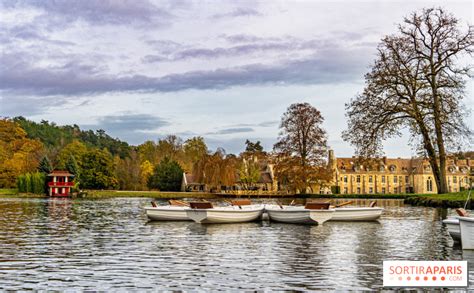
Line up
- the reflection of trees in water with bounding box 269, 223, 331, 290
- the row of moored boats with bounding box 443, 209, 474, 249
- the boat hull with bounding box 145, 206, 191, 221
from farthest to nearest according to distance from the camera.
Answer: the boat hull with bounding box 145, 206, 191, 221 → the row of moored boats with bounding box 443, 209, 474, 249 → the reflection of trees in water with bounding box 269, 223, 331, 290

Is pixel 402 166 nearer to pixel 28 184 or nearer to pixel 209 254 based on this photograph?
pixel 28 184

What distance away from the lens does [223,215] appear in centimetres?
3112

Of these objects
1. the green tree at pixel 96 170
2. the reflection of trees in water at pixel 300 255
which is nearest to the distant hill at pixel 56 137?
the green tree at pixel 96 170

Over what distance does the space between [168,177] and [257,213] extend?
69730mm

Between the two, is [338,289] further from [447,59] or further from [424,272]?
[447,59]

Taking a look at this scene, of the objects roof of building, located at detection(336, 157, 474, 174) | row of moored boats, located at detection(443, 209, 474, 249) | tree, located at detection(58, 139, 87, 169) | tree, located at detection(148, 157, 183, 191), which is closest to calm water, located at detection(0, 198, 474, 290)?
row of moored boats, located at detection(443, 209, 474, 249)

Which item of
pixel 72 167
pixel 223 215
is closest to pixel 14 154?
pixel 72 167

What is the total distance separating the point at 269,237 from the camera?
24.1 metres

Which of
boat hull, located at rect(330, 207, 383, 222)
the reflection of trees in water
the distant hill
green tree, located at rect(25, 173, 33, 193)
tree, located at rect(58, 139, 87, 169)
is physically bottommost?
the reflection of trees in water

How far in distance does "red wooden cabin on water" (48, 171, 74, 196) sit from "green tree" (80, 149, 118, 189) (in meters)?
10.1

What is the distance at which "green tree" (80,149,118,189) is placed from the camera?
9425cm

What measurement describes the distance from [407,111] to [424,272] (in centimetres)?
3493

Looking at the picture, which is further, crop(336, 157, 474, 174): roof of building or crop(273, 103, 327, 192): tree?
crop(336, 157, 474, 174): roof of building

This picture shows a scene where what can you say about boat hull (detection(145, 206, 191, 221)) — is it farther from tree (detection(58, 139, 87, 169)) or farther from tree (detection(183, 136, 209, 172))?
tree (detection(183, 136, 209, 172))
